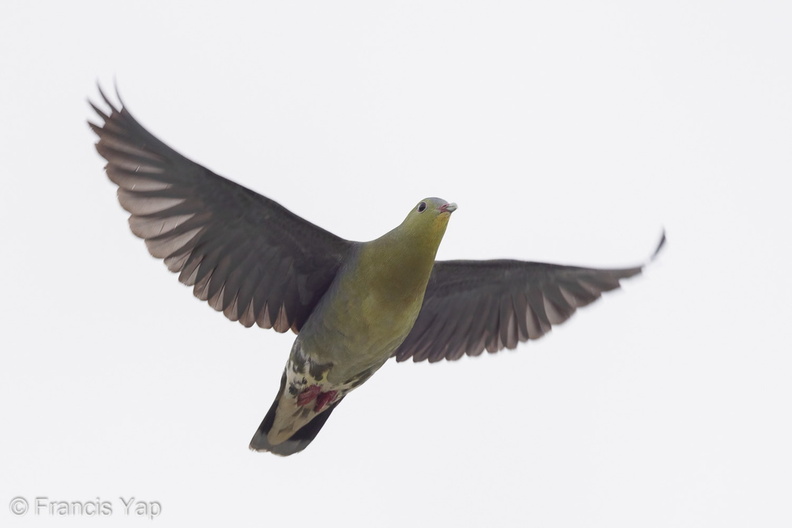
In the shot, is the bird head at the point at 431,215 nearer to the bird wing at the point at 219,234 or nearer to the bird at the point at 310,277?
the bird at the point at 310,277

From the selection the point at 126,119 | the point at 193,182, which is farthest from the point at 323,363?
the point at 126,119

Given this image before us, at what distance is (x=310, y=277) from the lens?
9320 millimetres

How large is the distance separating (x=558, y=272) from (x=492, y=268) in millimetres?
619

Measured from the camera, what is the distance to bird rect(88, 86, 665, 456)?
28.1ft

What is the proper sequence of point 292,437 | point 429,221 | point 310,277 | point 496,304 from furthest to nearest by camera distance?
1. point 496,304
2. point 292,437
3. point 310,277
4. point 429,221

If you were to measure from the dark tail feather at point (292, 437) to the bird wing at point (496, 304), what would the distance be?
2.88ft

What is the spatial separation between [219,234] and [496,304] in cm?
271

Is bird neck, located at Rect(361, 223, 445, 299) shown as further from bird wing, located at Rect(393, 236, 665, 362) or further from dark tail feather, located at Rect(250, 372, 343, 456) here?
dark tail feather, located at Rect(250, 372, 343, 456)

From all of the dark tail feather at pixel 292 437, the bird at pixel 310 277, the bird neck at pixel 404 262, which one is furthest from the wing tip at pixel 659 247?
the dark tail feather at pixel 292 437

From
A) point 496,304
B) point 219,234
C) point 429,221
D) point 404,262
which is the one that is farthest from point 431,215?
point 496,304

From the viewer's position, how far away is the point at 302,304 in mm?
9438

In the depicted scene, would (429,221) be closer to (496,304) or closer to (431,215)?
(431,215)

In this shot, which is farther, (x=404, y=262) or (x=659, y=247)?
(x=659, y=247)

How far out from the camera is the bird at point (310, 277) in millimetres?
8562
